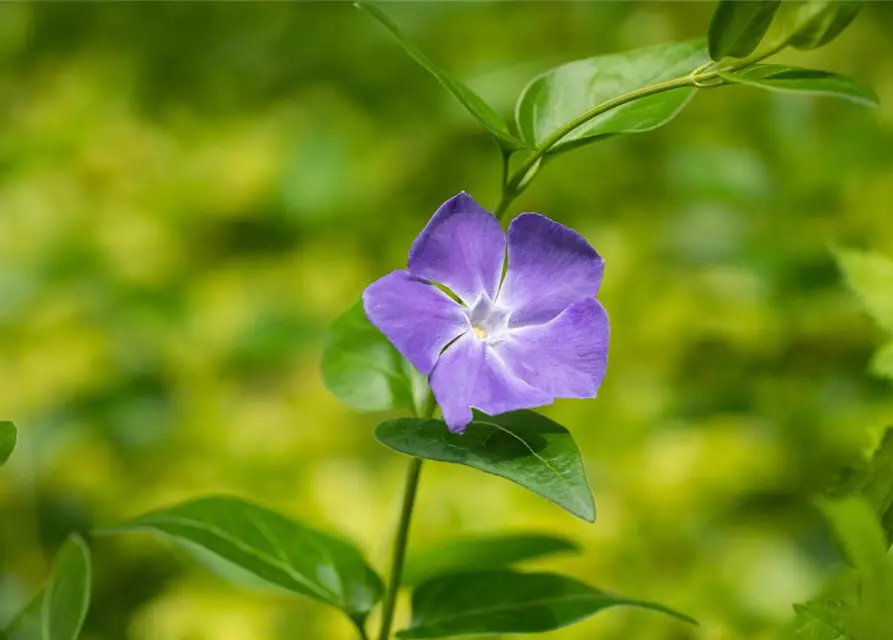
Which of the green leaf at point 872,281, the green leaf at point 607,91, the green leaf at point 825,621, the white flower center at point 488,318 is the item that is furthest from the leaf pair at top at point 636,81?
the green leaf at point 825,621

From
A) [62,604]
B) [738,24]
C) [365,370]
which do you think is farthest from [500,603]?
[738,24]

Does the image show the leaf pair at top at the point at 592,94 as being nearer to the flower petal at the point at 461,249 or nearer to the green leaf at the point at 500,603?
the flower petal at the point at 461,249

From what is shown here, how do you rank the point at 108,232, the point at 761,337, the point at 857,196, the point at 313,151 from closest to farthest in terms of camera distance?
the point at 761,337 → the point at 857,196 → the point at 108,232 → the point at 313,151

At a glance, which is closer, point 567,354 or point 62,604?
point 567,354

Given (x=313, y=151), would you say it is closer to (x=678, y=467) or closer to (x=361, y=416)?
(x=361, y=416)

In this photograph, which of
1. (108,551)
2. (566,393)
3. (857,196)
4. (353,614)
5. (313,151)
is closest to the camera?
(566,393)

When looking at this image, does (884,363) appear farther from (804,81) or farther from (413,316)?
(413,316)

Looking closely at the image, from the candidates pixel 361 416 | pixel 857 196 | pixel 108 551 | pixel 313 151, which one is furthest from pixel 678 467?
pixel 313 151
